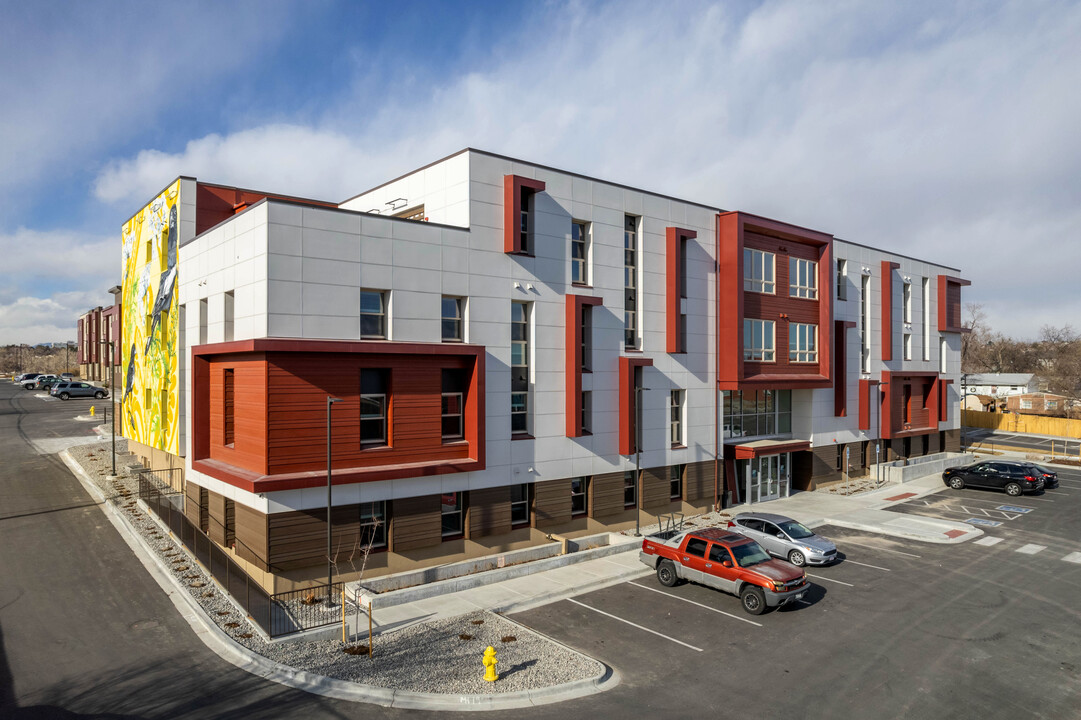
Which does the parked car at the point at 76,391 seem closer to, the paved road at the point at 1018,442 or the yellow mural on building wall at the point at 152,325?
the yellow mural on building wall at the point at 152,325

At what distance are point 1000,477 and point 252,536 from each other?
41.7 meters

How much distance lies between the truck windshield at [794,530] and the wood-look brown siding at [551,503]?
8.50m

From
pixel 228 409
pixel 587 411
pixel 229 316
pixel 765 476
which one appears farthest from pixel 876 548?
pixel 229 316

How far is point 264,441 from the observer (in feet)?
66.8

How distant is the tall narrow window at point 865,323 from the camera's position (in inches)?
1716

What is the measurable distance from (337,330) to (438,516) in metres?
7.49

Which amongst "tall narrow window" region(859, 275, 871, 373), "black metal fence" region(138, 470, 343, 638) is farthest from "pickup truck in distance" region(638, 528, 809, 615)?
"tall narrow window" region(859, 275, 871, 373)

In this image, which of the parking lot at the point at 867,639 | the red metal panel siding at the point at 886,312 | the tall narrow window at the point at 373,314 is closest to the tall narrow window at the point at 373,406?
the tall narrow window at the point at 373,314

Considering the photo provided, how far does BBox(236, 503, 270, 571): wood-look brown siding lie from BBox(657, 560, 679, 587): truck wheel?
12.8 m

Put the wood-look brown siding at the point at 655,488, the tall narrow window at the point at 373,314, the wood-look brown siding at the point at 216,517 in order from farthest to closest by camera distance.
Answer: the wood-look brown siding at the point at 655,488
the wood-look brown siding at the point at 216,517
the tall narrow window at the point at 373,314

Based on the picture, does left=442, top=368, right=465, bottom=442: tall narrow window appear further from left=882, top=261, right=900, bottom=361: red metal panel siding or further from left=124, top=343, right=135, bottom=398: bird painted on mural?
left=882, top=261, right=900, bottom=361: red metal panel siding

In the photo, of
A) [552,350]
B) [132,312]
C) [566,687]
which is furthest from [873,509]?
[132,312]

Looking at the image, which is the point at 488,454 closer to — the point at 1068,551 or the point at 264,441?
the point at 264,441

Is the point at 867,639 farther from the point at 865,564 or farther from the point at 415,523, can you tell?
the point at 415,523
